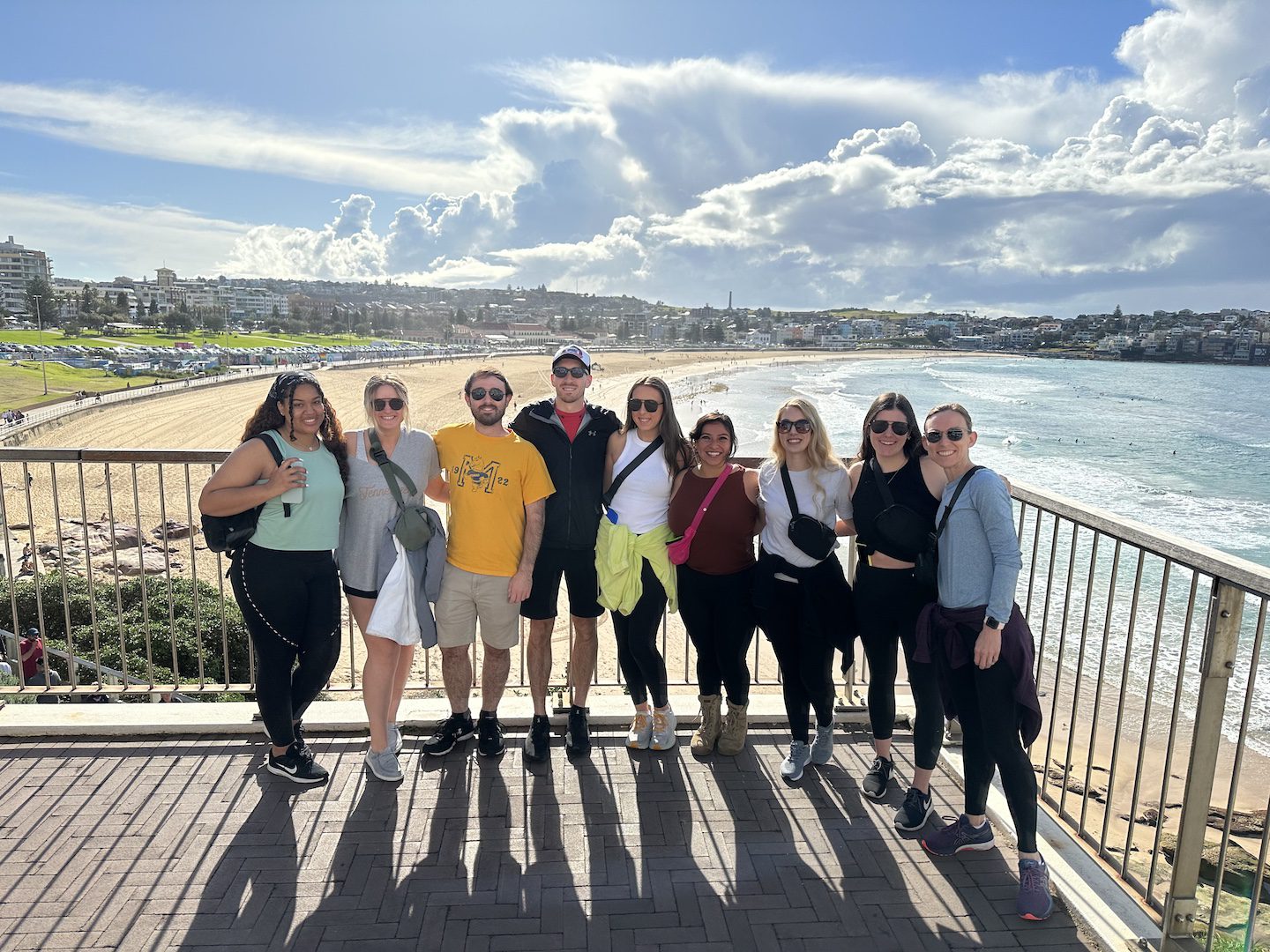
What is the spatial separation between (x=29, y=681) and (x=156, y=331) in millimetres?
119308


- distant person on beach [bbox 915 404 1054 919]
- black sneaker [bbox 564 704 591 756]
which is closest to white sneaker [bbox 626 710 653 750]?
black sneaker [bbox 564 704 591 756]

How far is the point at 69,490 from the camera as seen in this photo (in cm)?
2434

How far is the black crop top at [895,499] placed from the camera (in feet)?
10.6

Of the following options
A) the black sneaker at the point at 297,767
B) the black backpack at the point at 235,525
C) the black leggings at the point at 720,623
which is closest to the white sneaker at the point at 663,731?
the black leggings at the point at 720,623

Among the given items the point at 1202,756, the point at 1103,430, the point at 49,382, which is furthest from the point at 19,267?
the point at 1202,756

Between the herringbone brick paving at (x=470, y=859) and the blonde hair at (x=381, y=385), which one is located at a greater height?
the blonde hair at (x=381, y=385)

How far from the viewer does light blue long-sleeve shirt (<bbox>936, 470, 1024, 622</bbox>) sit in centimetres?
285

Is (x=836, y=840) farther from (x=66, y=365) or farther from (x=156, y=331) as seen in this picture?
(x=156, y=331)

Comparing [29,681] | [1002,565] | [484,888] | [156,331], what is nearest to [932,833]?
[1002,565]

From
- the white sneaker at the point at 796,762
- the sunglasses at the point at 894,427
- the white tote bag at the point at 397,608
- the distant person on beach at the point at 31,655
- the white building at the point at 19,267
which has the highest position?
the white building at the point at 19,267

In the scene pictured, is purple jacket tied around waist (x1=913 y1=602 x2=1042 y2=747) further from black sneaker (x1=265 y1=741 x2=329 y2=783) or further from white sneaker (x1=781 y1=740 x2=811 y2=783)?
black sneaker (x1=265 y1=741 x2=329 y2=783)

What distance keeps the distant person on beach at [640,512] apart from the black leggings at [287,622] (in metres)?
1.25

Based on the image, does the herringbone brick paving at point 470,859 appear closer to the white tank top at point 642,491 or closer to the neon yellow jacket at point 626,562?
the neon yellow jacket at point 626,562

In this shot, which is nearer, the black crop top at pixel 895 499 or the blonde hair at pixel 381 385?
the black crop top at pixel 895 499
